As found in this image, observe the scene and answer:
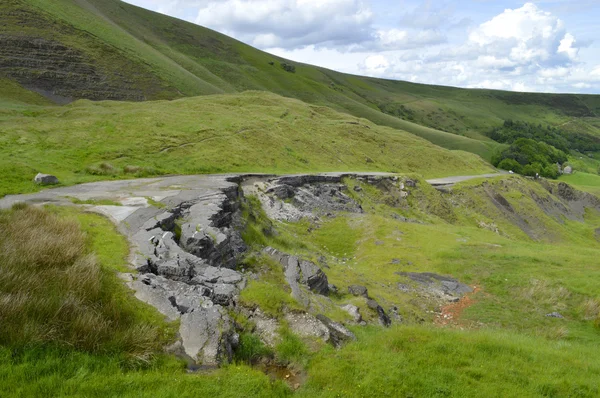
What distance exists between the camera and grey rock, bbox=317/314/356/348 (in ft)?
40.7

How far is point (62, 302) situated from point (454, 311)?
22.0 metres

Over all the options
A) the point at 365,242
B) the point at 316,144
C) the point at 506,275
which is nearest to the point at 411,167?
the point at 316,144

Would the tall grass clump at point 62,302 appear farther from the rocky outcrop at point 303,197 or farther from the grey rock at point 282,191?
the grey rock at point 282,191

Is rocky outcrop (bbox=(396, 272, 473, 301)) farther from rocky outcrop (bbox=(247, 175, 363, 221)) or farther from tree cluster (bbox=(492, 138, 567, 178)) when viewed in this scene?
tree cluster (bbox=(492, 138, 567, 178))

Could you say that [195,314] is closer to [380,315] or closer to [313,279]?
[313,279]

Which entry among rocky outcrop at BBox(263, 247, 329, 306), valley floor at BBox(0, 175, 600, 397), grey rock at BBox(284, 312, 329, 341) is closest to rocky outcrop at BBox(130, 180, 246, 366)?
valley floor at BBox(0, 175, 600, 397)

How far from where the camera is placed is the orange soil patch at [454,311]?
2273 cm

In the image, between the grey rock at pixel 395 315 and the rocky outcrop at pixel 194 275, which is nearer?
the rocky outcrop at pixel 194 275

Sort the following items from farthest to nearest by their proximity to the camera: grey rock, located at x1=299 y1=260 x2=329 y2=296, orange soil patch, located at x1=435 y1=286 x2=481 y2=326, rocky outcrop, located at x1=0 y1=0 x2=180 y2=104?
rocky outcrop, located at x1=0 y1=0 x2=180 y2=104 → orange soil patch, located at x1=435 y1=286 x2=481 y2=326 → grey rock, located at x1=299 y1=260 x2=329 y2=296

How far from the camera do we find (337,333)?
515 inches

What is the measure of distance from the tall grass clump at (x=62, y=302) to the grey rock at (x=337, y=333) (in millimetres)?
5334

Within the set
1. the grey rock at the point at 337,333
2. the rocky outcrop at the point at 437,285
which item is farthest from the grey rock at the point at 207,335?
the rocky outcrop at the point at 437,285

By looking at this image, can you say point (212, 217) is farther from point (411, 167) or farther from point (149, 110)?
point (411, 167)

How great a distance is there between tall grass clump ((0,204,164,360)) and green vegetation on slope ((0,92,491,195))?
18203mm
